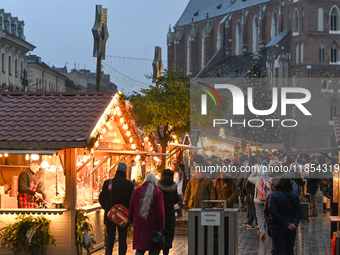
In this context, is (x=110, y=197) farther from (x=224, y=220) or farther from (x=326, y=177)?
(x=326, y=177)

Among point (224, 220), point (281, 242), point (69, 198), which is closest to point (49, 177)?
point (69, 198)

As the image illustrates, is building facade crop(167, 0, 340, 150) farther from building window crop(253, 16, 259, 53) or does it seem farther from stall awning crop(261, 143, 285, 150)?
stall awning crop(261, 143, 285, 150)

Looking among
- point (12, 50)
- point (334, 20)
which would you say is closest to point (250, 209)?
point (12, 50)

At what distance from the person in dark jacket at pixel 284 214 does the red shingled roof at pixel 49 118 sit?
3485 millimetres

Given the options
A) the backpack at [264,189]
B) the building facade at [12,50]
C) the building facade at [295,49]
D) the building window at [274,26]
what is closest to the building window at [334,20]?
the building facade at [295,49]

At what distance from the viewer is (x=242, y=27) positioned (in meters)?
79.6

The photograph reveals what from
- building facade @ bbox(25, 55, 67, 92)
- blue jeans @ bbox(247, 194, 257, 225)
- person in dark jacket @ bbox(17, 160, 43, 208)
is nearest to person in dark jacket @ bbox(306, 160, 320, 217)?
blue jeans @ bbox(247, 194, 257, 225)

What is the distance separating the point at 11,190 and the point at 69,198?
1407 millimetres

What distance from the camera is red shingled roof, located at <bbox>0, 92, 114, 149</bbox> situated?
33.1 feet

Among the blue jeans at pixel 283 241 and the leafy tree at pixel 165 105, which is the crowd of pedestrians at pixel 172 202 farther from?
the leafy tree at pixel 165 105

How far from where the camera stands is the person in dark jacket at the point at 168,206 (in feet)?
29.6

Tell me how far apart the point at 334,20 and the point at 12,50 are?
34.5 meters

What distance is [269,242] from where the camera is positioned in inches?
479

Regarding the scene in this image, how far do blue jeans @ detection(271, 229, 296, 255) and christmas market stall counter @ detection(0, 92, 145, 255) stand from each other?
3.58 m
